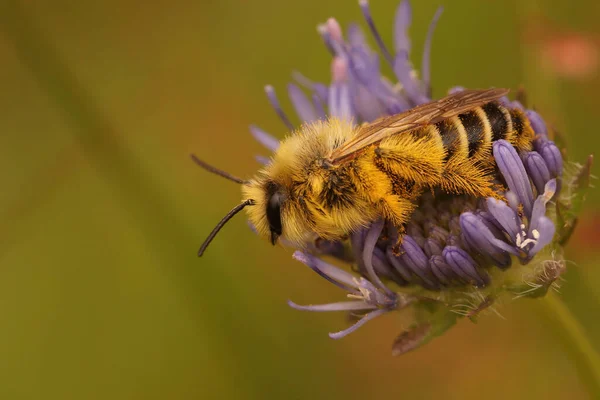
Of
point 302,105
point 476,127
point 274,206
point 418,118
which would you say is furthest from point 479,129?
point 302,105

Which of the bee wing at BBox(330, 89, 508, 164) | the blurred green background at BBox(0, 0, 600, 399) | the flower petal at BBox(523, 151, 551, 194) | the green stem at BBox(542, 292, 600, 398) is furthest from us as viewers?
the blurred green background at BBox(0, 0, 600, 399)

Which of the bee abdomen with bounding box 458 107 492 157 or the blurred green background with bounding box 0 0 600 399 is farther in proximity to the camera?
the blurred green background with bounding box 0 0 600 399

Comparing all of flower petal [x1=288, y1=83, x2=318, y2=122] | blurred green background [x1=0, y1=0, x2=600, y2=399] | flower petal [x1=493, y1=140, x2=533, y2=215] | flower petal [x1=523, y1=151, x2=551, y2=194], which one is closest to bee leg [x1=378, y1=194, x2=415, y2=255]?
flower petal [x1=493, y1=140, x2=533, y2=215]

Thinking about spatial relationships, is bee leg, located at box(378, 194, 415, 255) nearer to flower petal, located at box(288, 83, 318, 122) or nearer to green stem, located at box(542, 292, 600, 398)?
green stem, located at box(542, 292, 600, 398)

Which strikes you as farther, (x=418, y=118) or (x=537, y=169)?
(x=537, y=169)

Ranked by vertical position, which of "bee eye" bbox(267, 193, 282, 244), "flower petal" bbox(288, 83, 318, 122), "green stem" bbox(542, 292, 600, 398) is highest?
"flower petal" bbox(288, 83, 318, 122)

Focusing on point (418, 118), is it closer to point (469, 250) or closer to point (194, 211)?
point (469, 250)
